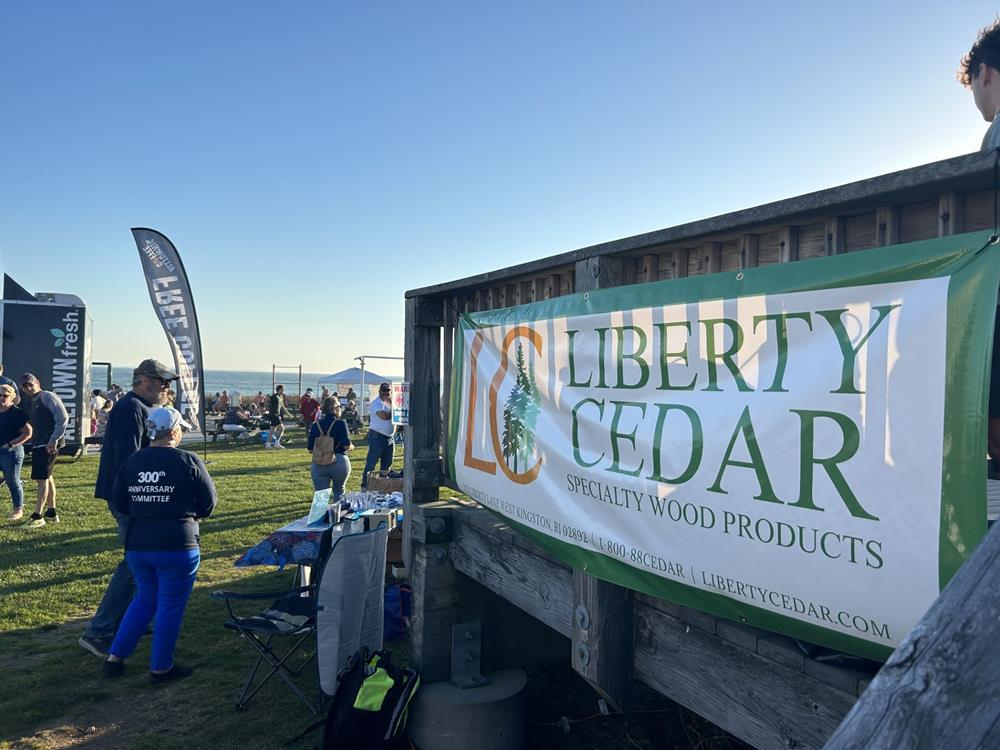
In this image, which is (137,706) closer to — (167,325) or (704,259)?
(704,259)

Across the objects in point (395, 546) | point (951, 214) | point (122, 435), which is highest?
point (951, 214)

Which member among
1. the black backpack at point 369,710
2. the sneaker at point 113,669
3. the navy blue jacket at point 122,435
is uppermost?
the navy blue jacket at point 122,435

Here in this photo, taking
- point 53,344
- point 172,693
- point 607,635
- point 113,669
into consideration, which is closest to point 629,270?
point 607,635

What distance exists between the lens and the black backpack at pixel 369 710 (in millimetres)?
3643

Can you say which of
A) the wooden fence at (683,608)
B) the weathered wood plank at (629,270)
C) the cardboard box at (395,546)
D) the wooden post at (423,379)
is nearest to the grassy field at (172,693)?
the wooden fence at (683,608)

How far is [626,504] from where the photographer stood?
2.57 meters

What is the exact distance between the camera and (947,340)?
5.34 feet

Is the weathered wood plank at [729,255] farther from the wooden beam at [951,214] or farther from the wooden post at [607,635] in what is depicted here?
the wooden beam at [951,214]

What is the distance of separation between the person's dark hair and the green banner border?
93 centimetres

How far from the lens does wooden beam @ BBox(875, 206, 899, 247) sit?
6.32ft

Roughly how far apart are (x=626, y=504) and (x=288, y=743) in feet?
8.39

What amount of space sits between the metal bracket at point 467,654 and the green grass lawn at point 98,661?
85 cm

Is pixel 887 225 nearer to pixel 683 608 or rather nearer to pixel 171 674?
pixel 683 608

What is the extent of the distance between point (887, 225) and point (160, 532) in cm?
430
